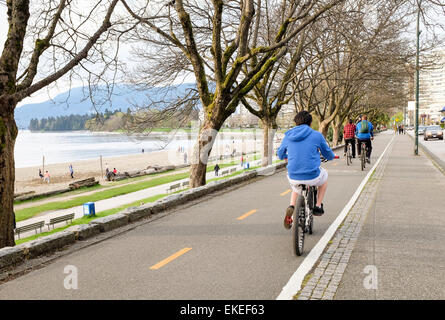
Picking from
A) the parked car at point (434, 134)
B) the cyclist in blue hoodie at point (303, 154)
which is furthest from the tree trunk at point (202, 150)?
the parked car at point (434, 134)

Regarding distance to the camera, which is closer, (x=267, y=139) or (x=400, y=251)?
(x=400, y=251)

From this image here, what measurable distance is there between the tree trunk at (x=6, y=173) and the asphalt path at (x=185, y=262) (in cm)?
161

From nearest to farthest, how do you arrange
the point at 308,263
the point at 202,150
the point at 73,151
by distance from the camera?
the point at 308,263
the point at 202,150
the point at 73,151

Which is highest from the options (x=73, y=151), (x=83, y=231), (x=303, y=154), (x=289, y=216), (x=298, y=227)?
(x=303, y=154)

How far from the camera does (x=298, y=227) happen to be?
4910 mm

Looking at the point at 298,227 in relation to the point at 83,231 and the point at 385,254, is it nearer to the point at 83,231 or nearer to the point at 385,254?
the point at 385,254

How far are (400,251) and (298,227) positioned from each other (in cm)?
159

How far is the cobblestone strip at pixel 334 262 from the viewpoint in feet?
12.9

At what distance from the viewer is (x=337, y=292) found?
12.8 feet

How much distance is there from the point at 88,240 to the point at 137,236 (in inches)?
30.7

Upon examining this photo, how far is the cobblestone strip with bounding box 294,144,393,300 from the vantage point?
393 cm

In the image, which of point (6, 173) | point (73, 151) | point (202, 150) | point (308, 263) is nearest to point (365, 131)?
point (202, 150)

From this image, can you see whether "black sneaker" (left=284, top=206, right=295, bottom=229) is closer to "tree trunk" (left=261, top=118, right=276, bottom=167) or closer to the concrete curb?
the concrete curb
